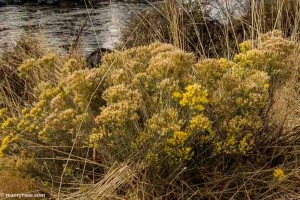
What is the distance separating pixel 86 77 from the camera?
2.13 meters

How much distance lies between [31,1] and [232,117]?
1488 centimetres

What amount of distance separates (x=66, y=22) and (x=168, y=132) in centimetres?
905

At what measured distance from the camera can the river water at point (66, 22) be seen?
26.4 ft

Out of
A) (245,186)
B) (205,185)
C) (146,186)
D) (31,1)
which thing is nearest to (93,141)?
(146,186)

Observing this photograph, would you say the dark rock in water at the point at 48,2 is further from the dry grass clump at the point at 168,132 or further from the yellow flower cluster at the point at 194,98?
the yellow flower cluster at the point at 194,98

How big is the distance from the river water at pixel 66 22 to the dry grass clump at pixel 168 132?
182 inches

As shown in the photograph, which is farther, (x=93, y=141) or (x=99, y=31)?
(x=99, y=31)

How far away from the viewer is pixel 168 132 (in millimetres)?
1803

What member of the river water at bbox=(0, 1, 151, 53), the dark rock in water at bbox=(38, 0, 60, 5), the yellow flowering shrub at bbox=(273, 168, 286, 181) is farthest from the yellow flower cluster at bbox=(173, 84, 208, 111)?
the dark rock in water at bbox=(38, 0, 60, 5)

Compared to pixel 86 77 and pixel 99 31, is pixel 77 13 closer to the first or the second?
pixel 99 31

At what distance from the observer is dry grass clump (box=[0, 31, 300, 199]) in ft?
6.12

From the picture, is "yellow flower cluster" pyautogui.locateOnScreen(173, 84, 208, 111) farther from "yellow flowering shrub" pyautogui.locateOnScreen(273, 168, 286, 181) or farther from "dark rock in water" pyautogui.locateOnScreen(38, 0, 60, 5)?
"dark rock in water" pyautogui.locateOnScreen(38, 0, 60, 5)

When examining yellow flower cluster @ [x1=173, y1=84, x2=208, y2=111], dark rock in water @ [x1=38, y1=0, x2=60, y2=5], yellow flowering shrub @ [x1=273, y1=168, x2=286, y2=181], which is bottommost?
dark rock in water @ [x1=38, y1=0, x2=60, y2=5]

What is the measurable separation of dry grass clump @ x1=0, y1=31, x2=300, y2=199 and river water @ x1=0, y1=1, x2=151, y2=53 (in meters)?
4.62
